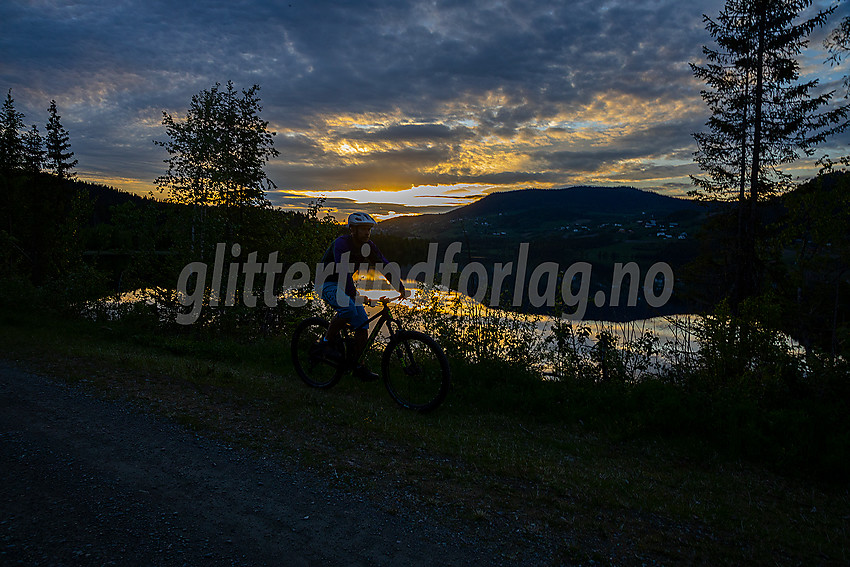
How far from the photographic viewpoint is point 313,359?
7.61m

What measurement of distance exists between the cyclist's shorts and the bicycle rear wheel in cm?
66

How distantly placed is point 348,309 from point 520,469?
3.48 metres

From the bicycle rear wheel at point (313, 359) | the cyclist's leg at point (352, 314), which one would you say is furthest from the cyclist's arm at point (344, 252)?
the bicycle rear wheel at point (313, 359)

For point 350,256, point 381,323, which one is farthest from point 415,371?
point 350,256

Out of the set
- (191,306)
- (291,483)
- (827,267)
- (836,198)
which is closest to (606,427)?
(291,483)

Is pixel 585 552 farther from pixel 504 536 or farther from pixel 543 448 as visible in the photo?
pixel 543 448

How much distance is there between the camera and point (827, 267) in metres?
10.6

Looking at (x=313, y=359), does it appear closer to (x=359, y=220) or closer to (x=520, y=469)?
(x=359, y=220)

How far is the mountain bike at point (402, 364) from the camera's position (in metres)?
6.43

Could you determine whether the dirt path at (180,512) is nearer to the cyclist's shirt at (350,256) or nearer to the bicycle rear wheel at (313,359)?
the bicycle rear wheel at (313,359)

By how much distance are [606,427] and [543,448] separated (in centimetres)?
133

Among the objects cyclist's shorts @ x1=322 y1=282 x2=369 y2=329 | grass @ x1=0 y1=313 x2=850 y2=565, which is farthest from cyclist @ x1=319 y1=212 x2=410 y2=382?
grass @ x1=0 y1=313 x2=850 y2=565

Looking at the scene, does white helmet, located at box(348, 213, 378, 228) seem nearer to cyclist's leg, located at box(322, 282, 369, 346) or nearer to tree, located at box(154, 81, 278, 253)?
cyclist's leg, located at box(322, 282, 369, 346)

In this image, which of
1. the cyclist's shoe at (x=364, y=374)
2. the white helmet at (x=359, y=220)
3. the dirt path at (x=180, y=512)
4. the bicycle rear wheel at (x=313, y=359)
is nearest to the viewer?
the dirt path at (x=180, y=512)
